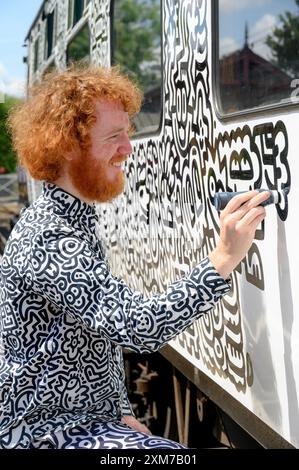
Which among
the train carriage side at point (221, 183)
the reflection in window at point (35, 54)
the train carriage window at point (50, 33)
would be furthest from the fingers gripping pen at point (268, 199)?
the reflection in window at point (35, 54)

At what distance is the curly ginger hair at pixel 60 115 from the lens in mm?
2133

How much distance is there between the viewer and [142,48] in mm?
3969

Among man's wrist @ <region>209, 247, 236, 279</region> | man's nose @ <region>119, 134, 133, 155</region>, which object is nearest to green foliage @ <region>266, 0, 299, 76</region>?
man's nose @ <region>119, 134, 133, 155</region>

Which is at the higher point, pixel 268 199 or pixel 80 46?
pixel 80 46

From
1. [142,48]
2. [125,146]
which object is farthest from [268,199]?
[142,48]

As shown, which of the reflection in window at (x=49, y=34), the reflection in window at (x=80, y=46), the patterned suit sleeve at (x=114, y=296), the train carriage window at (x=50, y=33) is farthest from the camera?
the reflection in window at (x=49, y=34)

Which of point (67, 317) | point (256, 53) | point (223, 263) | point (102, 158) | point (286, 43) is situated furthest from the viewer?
point (256, 53)

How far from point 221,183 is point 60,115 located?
65 cm

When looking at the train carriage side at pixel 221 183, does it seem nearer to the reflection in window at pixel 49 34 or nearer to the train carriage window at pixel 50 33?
the train carriage window at pixel 50 33

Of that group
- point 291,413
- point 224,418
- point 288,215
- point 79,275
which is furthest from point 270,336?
point 224,418

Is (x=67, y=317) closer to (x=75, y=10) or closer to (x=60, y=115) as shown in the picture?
(x=60, y=115)

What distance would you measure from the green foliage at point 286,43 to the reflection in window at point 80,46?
8.54 feet

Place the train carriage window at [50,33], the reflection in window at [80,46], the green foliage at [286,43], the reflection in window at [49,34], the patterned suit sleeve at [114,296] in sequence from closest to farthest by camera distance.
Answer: the patterned suit sleeve at [114,296] < the green foliage at [286,43] < the reflection in window at [80,46] < the train carriage window at [50,33] < the reflection in window at [49,34]
